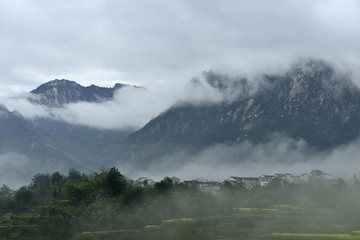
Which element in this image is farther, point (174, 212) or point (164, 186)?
point (164, 186)

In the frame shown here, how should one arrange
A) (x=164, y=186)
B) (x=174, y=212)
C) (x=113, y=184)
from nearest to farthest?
1. (x=174, y=212)
2. (x=113, y=184)
3. (x=164, y=186)

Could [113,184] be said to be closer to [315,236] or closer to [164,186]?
[164,186]

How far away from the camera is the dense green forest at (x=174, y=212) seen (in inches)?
2847

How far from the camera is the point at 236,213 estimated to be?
94125 mm

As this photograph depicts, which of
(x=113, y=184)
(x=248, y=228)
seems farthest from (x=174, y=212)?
(x=248, y=228)

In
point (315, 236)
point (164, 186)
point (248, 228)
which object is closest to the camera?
point (315, 236)

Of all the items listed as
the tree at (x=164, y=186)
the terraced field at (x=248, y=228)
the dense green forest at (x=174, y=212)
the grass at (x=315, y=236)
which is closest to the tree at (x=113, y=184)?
the dense green forest at (x=174, y=212)

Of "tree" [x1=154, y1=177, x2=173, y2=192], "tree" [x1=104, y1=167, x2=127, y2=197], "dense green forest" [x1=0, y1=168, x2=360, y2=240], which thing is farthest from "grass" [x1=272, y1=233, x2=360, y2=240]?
"tree" [x1=104, y1=167, x2=127, y2=197]

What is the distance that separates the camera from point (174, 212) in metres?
91.2

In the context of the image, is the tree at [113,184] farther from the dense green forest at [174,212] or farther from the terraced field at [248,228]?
the terraced field at [248,228]

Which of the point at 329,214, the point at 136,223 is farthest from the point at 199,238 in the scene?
the point at 329,214

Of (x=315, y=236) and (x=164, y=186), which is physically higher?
(x=164, y=186)

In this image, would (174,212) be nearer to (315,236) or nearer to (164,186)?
(164,186)

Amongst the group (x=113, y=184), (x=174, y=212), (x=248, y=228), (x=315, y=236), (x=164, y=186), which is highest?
(x=113, y=184)
